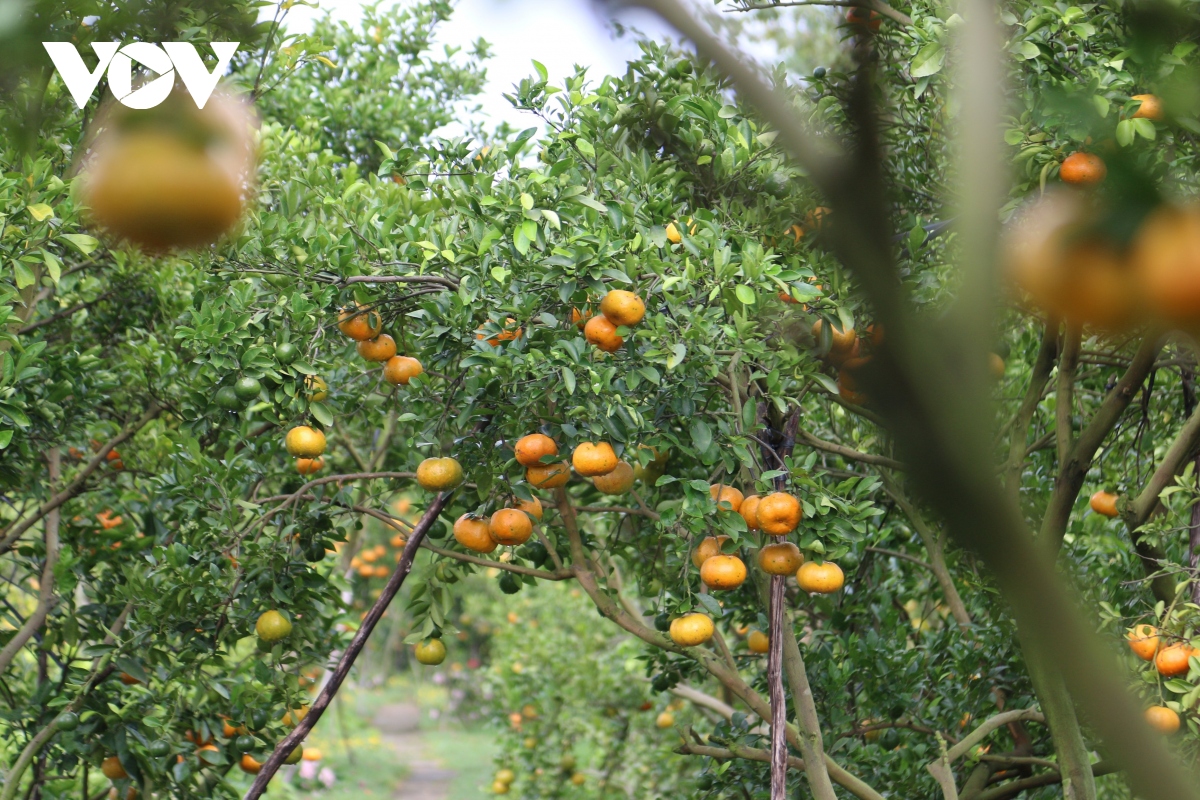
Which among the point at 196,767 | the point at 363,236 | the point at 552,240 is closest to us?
the point at 552,240

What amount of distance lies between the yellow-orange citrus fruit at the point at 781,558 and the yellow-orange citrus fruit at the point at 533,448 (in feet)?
2.13

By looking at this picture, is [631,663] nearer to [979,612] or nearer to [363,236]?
[979,612]

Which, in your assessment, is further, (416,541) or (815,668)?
(815,668)

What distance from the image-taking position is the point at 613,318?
267 centimetres

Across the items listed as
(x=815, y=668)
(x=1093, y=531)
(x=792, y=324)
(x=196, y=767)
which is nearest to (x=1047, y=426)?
(x=1093, y=531)

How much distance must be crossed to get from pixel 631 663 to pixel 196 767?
3.89 meters

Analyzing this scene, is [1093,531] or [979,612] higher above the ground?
[1093,531]

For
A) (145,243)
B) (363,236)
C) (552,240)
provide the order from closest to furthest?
1. (145,243)
2. (552,240)
3. (363,236)

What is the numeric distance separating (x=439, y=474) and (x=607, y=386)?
0.67 metres

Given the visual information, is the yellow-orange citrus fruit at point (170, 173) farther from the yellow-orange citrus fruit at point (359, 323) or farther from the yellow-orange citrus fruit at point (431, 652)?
the yellow-orange citrus fruit at point (431, 652)

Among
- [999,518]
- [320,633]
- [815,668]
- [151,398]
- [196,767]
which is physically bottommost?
[999,518]

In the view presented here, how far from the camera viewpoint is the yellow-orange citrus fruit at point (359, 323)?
3.18 m

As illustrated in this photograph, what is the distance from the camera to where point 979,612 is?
447 cm

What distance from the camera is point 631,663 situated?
7332 millimetres
